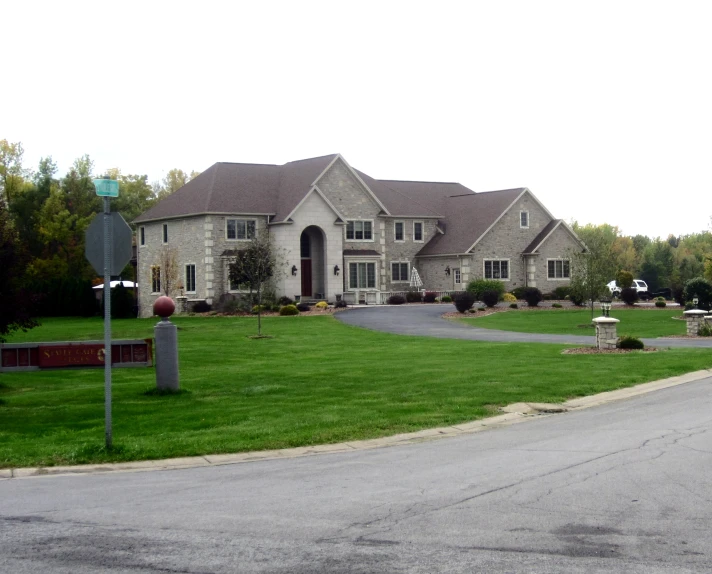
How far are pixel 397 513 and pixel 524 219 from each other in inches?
2238

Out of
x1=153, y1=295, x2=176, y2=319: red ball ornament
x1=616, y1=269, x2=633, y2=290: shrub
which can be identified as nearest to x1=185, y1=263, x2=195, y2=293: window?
x1=616, y1=269, x2=633, y2=290: shrub

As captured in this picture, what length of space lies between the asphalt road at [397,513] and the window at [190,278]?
148 feet

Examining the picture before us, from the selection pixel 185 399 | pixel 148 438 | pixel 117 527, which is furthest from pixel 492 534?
pixel 185 399

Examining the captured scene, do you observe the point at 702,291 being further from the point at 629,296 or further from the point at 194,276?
the point at 194,276

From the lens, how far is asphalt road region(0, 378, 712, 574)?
6852mm

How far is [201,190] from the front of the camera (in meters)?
57.6

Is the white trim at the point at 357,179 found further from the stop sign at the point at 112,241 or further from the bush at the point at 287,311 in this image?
the stop sign at the point at 112,241

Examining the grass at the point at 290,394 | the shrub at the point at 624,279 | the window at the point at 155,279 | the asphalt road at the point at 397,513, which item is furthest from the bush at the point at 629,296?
the asphalt road at the point at 397,513

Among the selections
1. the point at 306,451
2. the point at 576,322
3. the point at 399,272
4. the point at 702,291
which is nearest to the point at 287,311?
the point at 576,322

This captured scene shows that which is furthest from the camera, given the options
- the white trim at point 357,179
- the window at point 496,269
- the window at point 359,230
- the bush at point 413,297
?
the window at point 496,269

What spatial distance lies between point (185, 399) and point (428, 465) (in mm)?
7226

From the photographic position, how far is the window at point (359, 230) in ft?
197

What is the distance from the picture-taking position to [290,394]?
17453 mm

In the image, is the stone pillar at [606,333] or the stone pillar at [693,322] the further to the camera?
the stone pillar at [693,322]
